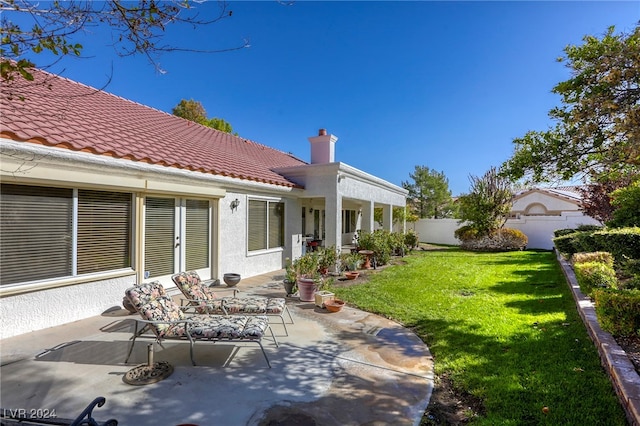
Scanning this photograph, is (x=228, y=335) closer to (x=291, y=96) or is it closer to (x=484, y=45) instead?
(x=484, y=45)

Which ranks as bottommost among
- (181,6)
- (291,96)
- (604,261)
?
(604,261)

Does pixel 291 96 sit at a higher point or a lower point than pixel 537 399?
higher

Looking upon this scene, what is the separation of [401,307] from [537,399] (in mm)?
4668

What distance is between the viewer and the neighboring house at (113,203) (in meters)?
6.42

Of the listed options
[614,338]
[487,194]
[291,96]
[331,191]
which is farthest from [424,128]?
[614,338]

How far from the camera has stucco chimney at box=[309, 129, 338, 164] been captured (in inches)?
719

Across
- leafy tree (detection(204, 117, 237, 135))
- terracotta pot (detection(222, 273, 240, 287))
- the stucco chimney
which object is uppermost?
leafy tree (detection(204, 117, 237, 135))

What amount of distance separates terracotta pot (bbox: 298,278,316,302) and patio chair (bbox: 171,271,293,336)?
183 cm

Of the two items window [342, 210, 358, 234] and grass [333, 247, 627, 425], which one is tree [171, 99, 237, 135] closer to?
window [342, 210, 358, 234]

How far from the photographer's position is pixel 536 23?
30.7 feet

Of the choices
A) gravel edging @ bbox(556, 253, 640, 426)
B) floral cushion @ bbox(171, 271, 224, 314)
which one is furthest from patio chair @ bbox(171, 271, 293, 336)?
gravel edging @ bbox(556, 253, 640, 426)

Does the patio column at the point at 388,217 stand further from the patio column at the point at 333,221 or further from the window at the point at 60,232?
the window at the point at 60,232

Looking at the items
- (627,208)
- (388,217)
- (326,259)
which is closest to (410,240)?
(388,217)

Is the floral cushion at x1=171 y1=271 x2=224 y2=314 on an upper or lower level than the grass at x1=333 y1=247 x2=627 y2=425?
upper
